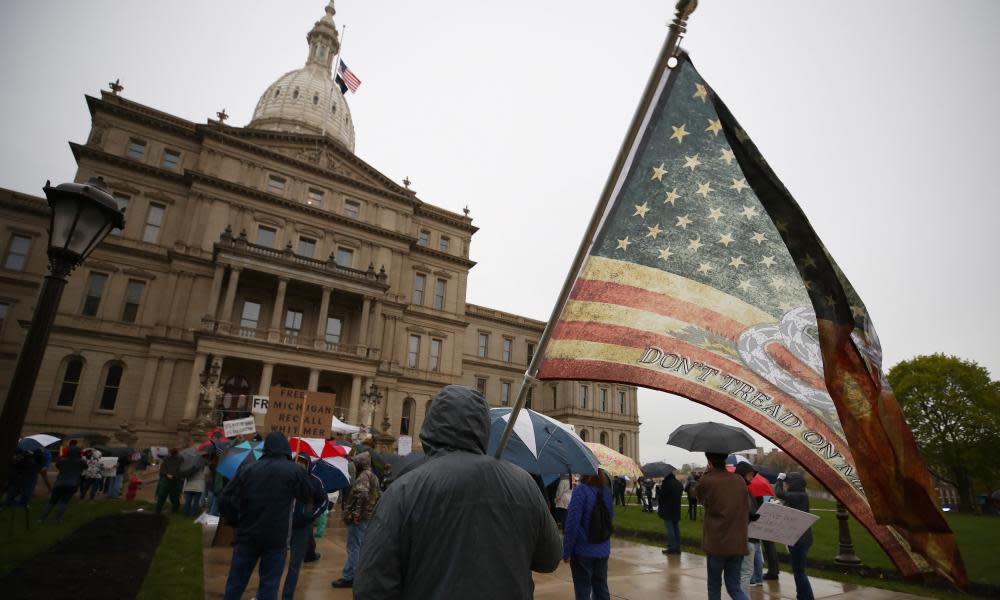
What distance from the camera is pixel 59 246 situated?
405 cm

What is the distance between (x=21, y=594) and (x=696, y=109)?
29.0 ft

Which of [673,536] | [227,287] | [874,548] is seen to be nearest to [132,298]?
[227,287]

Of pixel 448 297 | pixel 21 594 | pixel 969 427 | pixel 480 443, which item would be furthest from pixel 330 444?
pixel 969 427

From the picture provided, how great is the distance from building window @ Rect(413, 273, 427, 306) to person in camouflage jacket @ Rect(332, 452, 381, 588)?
33.2 meters

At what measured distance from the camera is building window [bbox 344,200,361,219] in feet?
124

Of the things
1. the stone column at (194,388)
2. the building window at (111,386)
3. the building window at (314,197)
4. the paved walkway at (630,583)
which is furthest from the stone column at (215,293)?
the paved walkway at (630,583)

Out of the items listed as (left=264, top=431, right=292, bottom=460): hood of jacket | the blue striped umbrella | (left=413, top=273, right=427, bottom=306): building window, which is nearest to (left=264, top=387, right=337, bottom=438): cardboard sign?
(left=264, top=431, right=292, bottom=460): hood of jacket

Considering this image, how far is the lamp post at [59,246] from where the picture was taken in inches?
144

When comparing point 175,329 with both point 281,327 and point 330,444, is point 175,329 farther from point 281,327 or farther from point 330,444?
point 330,444

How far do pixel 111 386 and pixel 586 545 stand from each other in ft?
105

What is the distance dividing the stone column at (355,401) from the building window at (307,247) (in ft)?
31.6

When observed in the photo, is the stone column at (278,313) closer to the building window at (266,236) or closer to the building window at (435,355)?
the building window at (266,236)

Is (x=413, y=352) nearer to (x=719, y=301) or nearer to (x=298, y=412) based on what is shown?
(x=298, y=412)

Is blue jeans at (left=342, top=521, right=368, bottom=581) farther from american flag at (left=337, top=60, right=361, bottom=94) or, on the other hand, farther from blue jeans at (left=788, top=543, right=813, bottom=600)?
american flag at (left=337, top=60, right=361, bottom=94)
